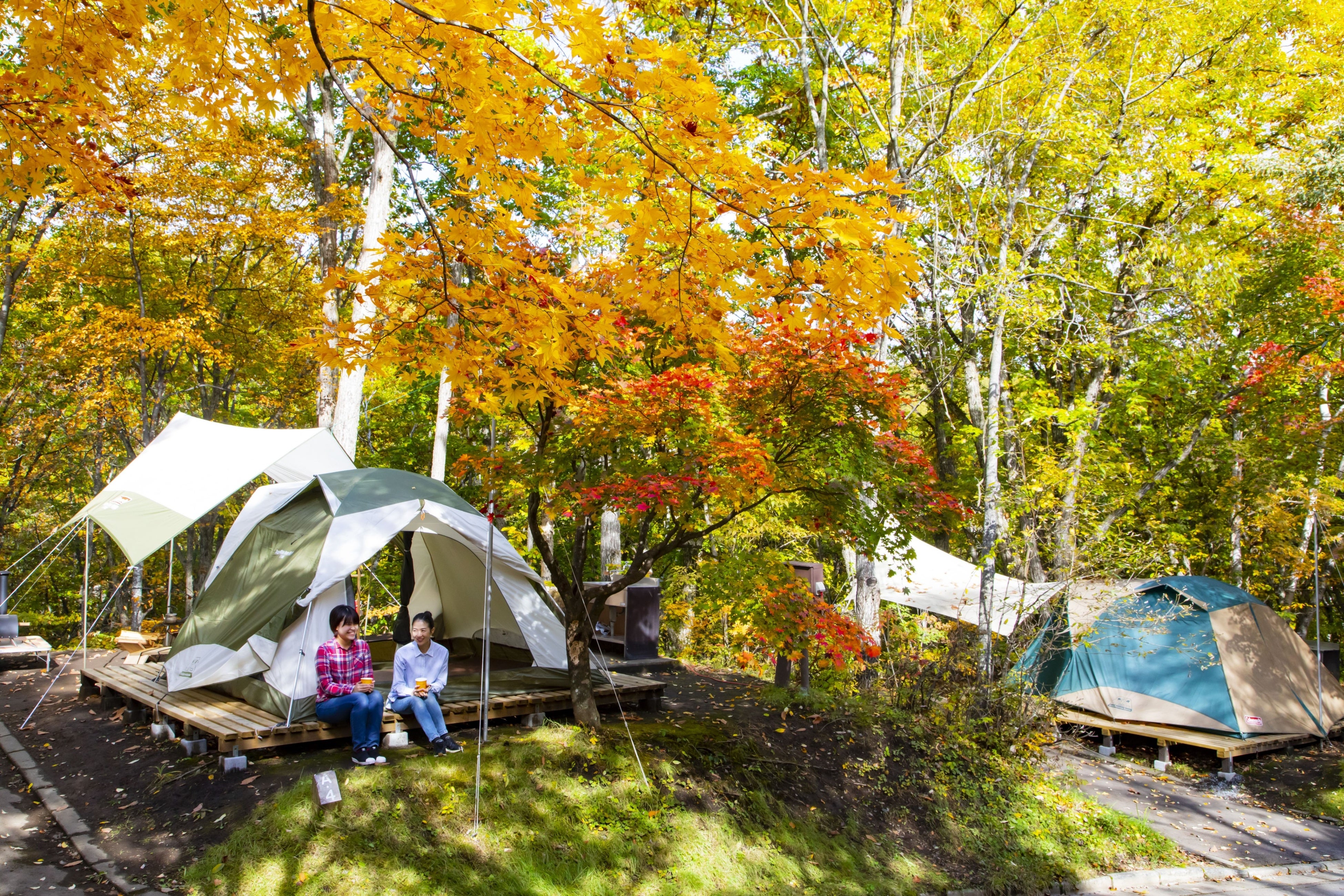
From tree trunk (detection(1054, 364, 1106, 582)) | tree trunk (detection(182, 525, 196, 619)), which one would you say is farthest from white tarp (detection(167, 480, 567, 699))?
tree trunk (detection(182, 525, 196, 619))

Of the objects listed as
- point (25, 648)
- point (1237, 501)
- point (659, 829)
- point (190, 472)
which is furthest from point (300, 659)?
point (1237, 501)

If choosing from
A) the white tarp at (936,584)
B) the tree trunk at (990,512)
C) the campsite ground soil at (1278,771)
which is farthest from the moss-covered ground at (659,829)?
the white tarp at (936,584)

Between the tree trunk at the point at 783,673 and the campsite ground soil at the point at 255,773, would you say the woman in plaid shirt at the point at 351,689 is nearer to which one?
the campsite ground soil at the point at 255,773

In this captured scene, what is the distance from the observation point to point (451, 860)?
4.09 metres

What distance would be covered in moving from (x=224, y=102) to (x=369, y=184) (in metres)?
6.97

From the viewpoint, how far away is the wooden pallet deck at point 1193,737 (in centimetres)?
793

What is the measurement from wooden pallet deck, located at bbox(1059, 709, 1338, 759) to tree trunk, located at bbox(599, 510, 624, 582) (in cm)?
614

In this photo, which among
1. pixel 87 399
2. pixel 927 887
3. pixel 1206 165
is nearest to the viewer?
pixel 927 887

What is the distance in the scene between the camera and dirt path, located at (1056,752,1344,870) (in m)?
6.01

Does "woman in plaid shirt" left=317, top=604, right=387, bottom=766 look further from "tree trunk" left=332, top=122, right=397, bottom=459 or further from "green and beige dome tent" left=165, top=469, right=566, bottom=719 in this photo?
"tree trunk" left=332, top=122, right=397, bottom=459

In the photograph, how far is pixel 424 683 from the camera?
17.1ft

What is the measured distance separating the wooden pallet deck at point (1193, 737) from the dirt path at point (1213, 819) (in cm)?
44

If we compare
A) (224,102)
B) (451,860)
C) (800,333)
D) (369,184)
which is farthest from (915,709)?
(369,184)

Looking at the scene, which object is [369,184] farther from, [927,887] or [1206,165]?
[1206,165]
